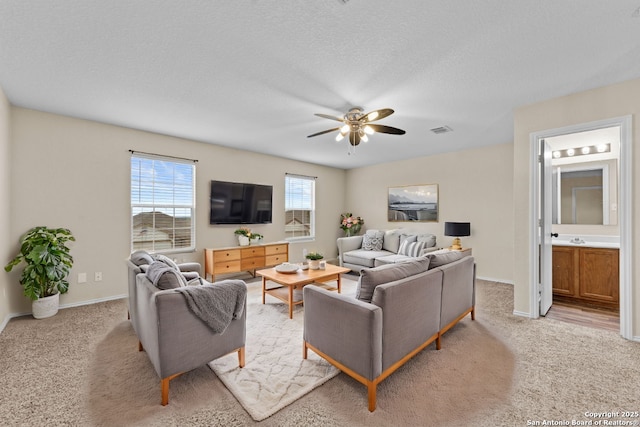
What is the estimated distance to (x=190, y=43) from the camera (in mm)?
2057

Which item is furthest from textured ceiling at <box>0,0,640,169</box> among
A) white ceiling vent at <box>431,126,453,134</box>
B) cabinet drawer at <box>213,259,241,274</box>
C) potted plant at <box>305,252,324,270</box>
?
cabinet drawer at <box>213,259,241,274</box>

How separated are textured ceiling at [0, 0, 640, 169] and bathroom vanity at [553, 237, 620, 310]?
2.13m

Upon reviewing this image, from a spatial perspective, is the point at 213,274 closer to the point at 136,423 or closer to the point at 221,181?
the point at 221,181

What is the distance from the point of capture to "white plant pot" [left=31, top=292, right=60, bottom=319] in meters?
3.15

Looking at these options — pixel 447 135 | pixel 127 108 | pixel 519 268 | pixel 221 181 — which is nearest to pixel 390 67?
pixel 447 135

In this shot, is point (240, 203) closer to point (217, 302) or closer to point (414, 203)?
point (217, 302)

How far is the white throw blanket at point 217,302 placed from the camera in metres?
1.88

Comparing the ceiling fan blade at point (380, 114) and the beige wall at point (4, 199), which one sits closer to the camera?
the ceiling fan blade at point (380, 114)

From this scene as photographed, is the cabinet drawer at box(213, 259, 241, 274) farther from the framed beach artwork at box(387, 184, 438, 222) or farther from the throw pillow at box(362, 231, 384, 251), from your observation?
the framed beach artwork at box(387, 184, 438, 222)

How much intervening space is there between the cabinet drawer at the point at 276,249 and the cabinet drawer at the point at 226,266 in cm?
66

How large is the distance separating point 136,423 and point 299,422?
3.22 ft

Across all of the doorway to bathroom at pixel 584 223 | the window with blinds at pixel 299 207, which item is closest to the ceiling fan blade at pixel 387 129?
the doorway to bathroom at pixel 584 223

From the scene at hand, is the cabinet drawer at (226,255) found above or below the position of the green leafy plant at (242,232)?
below

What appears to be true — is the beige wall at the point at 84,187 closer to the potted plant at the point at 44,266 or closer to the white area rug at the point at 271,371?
the potted plant at the point at 44,266
